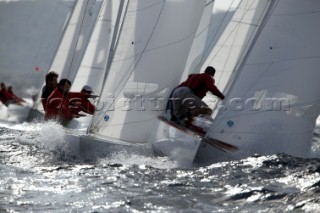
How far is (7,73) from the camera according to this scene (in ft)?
115

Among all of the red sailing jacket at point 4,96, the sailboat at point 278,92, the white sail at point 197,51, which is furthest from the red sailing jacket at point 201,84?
the red sailing jacket at point 4,96

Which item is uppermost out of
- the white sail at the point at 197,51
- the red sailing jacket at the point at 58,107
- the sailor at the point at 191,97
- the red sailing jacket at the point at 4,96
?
the white sail at the point at 197,51

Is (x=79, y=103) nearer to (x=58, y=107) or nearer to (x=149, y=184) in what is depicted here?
(x=58, y=107)

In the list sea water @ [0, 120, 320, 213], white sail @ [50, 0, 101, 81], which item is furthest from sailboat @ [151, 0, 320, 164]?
white sail @ [50, 0, 101, 81]

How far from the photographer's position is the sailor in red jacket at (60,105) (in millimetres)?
10742

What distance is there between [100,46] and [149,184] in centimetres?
617

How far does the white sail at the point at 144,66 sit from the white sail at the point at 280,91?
4.74ft

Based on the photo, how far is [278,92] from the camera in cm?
829

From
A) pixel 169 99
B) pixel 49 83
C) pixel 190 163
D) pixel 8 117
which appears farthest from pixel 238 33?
pixel 8 117

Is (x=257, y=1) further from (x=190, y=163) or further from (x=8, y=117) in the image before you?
(x=8, y=117)

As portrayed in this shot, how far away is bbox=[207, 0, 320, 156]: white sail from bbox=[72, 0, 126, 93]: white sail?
192 inches

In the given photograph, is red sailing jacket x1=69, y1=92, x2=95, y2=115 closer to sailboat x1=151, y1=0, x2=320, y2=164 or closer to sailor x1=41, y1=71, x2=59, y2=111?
sailor x1=41, y1=71, x2=59, y2=111

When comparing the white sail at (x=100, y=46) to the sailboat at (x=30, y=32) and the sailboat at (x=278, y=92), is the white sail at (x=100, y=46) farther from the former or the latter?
the sailboat at (x=30, y=32)

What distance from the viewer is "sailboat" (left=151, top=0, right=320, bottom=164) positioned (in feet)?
27.0
